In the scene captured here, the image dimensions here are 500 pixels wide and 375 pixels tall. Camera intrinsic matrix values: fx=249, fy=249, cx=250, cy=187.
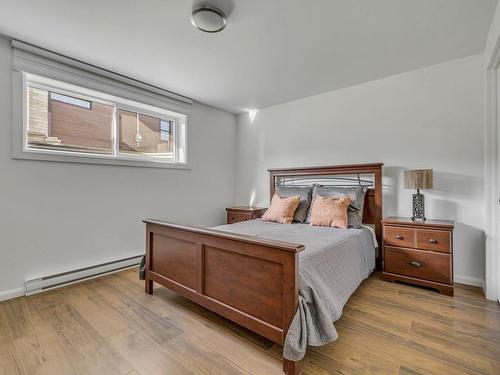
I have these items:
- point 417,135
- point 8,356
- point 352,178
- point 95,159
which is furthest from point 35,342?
point 417,135

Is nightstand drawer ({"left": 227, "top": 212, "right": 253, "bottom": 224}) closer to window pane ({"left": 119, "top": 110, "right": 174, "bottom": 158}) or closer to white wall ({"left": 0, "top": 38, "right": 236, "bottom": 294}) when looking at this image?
white wall ({"left": 0, "top": 38, "right": 236, "bottom": 294})

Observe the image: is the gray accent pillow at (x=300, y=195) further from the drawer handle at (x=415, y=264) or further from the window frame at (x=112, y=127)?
the window frame at (x=112, y=127)

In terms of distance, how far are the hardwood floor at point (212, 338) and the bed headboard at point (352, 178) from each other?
1.00 meters

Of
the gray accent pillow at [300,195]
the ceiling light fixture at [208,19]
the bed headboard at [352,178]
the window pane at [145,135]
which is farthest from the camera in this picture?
the window pane at [145,135]

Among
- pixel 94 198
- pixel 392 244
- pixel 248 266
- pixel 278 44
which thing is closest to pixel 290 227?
pixel 392 244

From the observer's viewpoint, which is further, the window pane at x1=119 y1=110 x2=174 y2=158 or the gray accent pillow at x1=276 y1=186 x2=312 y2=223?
the window pane at x1=119 y1=110 x2=174 y2=158

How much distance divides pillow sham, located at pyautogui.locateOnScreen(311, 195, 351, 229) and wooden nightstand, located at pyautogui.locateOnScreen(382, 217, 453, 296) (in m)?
0.43

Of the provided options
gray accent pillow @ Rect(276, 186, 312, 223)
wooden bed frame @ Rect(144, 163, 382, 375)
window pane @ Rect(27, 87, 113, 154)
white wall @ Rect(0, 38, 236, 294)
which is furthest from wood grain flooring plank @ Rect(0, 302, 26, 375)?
gray accent pillow @ Rect(276, 186, 312, 223)

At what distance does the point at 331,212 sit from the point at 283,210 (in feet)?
1.95

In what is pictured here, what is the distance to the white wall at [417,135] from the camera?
2557mm

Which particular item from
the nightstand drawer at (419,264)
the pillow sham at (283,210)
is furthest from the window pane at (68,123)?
the nightstand drawer at (419,264)

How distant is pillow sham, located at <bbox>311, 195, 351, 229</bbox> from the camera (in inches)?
108

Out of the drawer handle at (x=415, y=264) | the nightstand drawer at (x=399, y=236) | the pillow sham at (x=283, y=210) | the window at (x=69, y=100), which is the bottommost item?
the drawer handle at (x=415, y=264)

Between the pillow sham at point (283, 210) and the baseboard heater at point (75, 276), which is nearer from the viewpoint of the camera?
the baseboard heater at point (75, 276)
